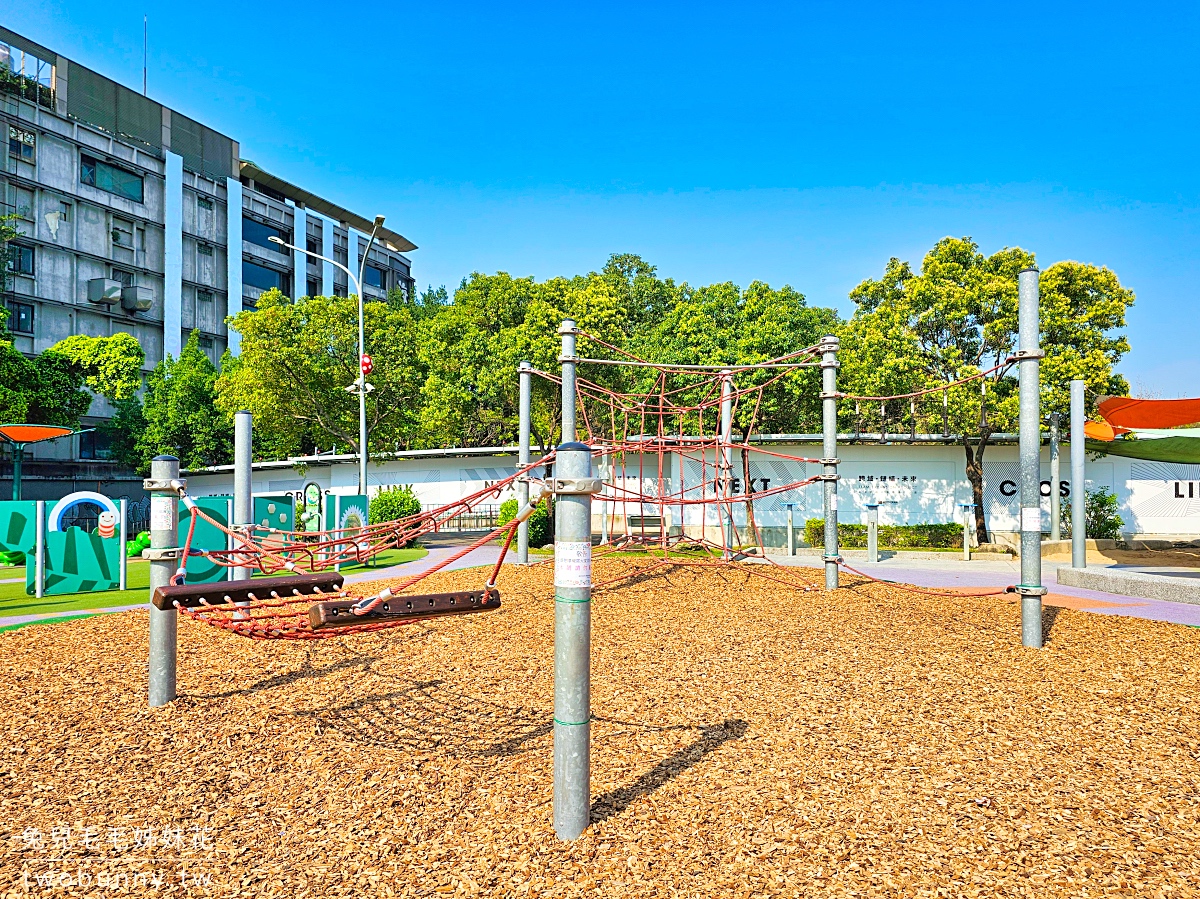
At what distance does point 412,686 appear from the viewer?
231 inches

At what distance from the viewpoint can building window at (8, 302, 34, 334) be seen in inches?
1585

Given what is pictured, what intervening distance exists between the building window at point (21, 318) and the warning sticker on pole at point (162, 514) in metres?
44.3

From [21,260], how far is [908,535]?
44.4m

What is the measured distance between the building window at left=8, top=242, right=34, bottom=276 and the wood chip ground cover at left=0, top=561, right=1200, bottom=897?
42044mm

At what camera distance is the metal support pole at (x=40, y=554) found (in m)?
12.3

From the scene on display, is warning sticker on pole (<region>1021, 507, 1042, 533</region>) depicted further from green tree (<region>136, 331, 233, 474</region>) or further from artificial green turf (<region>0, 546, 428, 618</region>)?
green tree (<region>136, 331, 233, 474</region>)

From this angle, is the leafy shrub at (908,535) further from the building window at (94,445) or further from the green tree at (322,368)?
the building window at (94,445)

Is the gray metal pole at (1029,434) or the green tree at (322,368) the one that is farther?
the green tree at (322,368)

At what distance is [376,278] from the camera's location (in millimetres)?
64125

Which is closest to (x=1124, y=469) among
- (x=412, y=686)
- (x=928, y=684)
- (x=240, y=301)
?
(x=928, y=684)

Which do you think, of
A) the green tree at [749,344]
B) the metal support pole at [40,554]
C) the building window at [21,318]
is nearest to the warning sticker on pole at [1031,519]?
the metal support pole at [40,554]

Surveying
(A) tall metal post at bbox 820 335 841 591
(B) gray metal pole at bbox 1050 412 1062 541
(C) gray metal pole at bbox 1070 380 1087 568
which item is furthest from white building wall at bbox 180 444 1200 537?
(A) tall metal post at bbox 820 335 841 591

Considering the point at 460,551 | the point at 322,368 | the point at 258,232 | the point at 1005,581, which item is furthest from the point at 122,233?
the point at 1005,581

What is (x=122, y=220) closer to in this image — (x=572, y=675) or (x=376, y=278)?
(x=376, y=278)
